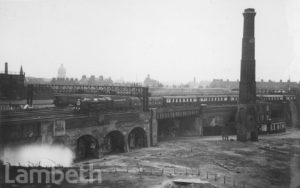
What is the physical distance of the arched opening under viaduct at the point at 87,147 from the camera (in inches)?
1215

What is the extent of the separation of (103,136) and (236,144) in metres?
18.1

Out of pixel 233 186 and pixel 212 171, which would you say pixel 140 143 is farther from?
pixel 233 186

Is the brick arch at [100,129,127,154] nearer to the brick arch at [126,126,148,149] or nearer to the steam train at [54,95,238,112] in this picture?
the brick arch at [126,126,148,149]

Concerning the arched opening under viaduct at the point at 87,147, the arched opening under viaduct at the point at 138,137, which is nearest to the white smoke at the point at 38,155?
the arched opening under viaduct at the point at 87,147

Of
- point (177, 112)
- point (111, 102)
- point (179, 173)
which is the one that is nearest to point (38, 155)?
point (179, 173)

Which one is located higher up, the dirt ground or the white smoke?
the white smoke

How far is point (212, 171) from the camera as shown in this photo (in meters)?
27.8

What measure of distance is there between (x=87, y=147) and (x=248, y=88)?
2489 cm

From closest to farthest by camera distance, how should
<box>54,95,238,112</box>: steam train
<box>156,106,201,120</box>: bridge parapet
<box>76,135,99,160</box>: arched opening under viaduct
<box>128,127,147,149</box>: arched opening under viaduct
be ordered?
<box>76,135,99,160</box>: arched opening under viaduct
<box>54,95,238,112</box>: steam train
<box>128,127,147,149</box>: arched opening under viaduct
<box>156,106,201,120</box>: bridge parapet

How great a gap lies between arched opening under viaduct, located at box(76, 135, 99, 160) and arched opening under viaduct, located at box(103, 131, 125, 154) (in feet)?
7.28

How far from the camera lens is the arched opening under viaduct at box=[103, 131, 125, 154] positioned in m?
33.4

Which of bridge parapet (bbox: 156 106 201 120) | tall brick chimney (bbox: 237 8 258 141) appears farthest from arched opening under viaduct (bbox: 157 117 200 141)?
tall brick chimney (bbox: 237 8 258 141)

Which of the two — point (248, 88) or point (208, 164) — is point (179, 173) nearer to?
point (208, 164)

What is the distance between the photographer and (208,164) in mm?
30188
